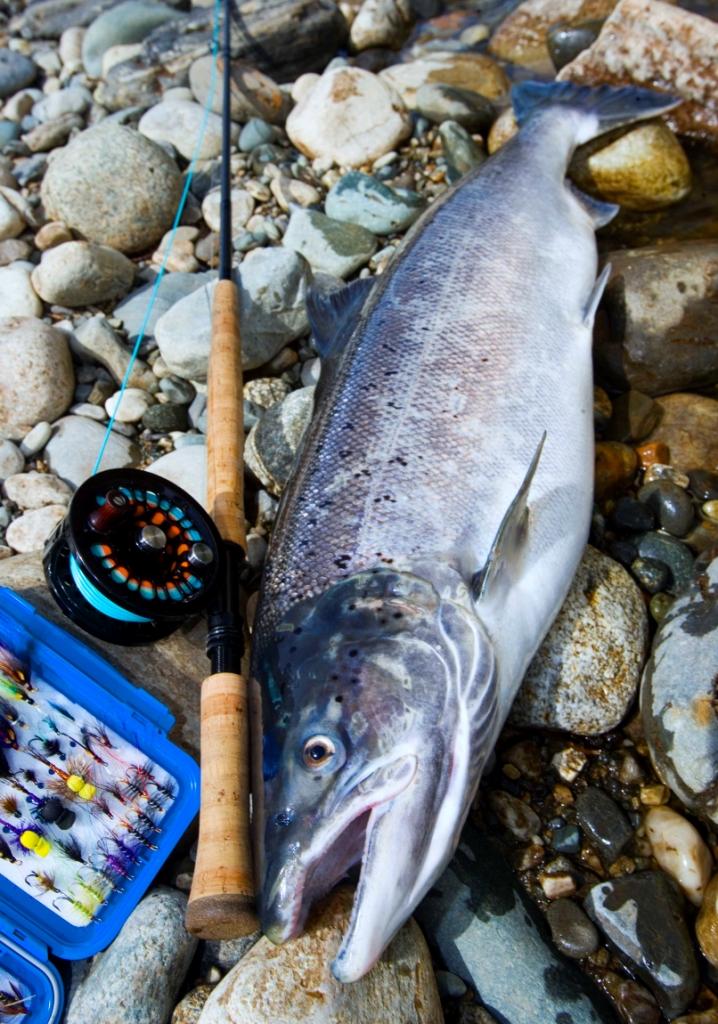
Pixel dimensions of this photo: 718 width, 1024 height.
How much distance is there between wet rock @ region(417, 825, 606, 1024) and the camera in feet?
8.74

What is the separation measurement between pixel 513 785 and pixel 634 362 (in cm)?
235

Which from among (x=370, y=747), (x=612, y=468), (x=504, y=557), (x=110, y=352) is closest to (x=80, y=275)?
(x=110, y=352)

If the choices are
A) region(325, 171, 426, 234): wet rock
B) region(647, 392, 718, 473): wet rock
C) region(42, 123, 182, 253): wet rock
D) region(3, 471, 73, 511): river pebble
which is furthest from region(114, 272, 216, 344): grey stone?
region(647, 392, 718, 473): wet rock

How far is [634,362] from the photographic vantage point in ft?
14.2

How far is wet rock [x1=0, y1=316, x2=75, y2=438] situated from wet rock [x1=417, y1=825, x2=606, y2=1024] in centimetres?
318

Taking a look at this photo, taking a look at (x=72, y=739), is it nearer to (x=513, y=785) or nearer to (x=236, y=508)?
(x=236, y=508)

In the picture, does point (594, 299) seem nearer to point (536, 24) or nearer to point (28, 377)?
point (28, 377)

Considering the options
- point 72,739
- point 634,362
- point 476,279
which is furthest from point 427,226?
point 72,739

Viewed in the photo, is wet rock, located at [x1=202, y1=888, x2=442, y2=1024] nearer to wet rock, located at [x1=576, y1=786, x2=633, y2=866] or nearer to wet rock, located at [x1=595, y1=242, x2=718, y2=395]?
wet rock, located at [x1=576, y1=786, x2=633, y2=866]

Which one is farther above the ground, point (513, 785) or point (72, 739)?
point (72, 739)

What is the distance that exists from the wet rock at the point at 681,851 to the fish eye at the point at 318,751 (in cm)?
145

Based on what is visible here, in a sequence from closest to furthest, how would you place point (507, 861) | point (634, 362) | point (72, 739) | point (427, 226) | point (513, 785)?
point (72, 739)
point (507, 861)
point (513, 785)
point (427, 226)
point (634, 362)

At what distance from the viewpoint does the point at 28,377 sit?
4.42 m

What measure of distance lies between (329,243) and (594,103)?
1.82 meters
